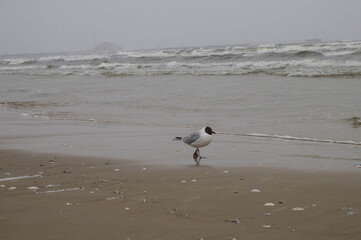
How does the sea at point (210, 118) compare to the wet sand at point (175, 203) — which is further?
the sea at point (210, 118)

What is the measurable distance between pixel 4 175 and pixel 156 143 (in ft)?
8.53

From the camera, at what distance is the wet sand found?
9.73ft

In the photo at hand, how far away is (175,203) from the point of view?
3660 millimetres

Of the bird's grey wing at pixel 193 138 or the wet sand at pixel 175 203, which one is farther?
the bird's grey wing at pixel 193 138

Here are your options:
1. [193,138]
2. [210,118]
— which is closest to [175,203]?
[193,138]

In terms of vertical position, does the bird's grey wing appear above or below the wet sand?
above

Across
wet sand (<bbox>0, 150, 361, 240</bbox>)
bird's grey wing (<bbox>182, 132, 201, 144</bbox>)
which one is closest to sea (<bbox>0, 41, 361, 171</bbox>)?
bird's grey wing (<bbox>182, 132, 201, 144</bbox>)

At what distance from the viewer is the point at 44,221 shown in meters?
3.19

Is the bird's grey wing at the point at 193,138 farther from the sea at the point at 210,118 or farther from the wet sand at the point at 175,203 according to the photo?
the wet sand at the point at 175,203

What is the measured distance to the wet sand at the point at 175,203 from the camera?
2.96 metres

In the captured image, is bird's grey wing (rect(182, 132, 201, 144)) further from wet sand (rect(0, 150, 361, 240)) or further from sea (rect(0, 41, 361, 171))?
wet sand (rect(0, 150, 361, 240))

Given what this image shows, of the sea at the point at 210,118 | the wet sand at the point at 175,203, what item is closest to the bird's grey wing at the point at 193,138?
the sea at the point at 210,118

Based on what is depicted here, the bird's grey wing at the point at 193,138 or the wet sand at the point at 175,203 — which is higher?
the bird's grey wing at the point at 193,138

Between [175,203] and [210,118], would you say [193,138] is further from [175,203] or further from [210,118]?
[210,118]
